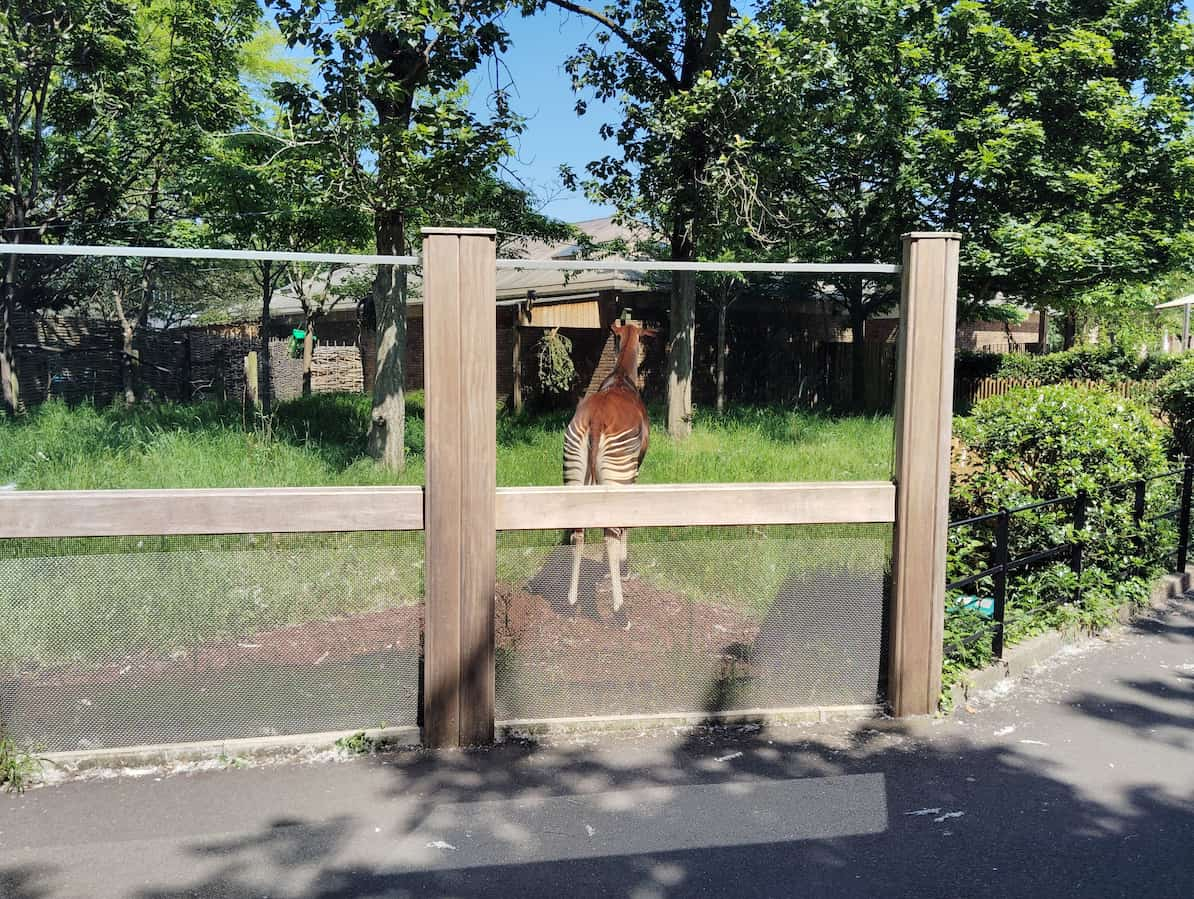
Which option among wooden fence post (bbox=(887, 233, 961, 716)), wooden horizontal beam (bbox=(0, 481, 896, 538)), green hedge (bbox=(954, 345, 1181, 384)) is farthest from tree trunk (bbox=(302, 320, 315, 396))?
green hedge (bbox=(954, 345, 1181, 384))

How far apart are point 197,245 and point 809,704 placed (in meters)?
11.5

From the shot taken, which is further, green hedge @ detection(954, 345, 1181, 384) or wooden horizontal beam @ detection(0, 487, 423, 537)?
green hedge @ detection(954, 345, 1181, 384)

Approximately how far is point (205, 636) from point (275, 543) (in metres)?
0.48

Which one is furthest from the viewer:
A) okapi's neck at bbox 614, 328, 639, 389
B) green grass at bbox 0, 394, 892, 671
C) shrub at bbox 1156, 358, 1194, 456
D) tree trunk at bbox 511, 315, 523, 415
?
shrub at bbox 1156, 358, 1194, 456

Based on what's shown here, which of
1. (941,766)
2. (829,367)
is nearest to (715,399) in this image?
(829,367)

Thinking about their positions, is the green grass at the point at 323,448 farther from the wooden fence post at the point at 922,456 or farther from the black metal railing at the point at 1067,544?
the black metal railing at the point at 1067,544

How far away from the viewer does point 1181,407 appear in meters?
12.3

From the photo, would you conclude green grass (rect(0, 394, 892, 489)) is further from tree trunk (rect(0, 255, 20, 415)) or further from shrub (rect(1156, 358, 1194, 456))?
shrub (rect(1156, 358, 1194, 456))

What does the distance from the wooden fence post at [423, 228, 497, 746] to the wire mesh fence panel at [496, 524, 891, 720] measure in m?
0.16

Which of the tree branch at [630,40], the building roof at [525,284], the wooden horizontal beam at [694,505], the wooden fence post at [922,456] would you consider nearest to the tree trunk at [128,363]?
the building roof at [525,284]

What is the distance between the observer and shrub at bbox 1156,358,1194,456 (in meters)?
12.1

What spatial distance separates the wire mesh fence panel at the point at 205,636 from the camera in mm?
3906

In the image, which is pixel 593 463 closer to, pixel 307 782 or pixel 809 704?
pixel 809 704

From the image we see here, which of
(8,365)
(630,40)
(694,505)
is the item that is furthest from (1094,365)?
(8,365)
